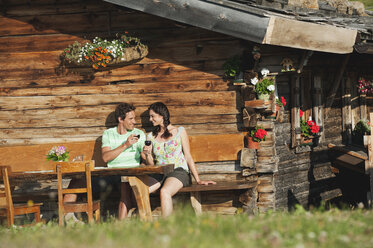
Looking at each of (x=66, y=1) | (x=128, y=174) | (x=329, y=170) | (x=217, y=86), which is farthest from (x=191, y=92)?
(x=329, y=170)

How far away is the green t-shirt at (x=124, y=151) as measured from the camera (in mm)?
7828

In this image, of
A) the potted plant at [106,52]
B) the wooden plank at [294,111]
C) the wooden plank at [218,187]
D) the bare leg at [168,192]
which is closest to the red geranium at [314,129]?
the wooden plank at [294,111]

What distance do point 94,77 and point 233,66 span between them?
7.20 ft

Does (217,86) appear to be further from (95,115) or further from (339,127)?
(339,127)

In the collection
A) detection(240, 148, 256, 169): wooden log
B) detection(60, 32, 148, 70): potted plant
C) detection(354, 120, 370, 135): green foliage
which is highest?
detection(60, 32, 148, 70): potted plant

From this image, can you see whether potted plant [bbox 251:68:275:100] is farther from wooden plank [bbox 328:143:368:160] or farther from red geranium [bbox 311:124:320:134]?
red geranium [bbox 311:124:320:134]

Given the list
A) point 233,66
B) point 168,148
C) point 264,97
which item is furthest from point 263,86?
point 168,148

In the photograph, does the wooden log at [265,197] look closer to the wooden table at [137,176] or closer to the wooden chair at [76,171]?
the wooden table at [137,176]

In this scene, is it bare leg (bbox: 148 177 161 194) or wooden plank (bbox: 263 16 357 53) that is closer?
wooden plank (bbox: 263 16 357 53)

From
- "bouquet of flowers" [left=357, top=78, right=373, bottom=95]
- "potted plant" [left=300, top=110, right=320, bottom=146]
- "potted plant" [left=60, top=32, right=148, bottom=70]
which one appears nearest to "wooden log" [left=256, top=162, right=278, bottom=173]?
"potted plant" [left=300, top=110, right=320, bottom=146]

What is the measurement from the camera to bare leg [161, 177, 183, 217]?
23.1 feet

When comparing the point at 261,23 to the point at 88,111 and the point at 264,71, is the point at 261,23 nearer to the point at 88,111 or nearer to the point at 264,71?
the point at 264,71

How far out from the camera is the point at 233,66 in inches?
307

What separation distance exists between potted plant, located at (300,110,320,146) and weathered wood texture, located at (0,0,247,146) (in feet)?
7.85
